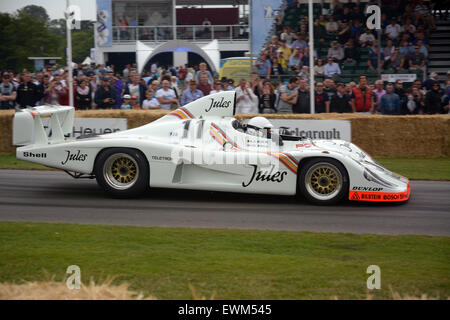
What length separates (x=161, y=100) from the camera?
15.0 metres

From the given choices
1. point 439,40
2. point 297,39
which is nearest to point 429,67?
point 439,40

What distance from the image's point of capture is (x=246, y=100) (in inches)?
609

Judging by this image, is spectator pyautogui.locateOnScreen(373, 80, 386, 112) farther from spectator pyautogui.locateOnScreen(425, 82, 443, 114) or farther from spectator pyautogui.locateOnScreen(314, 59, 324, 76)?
spectator pyautogui.locateOnScreen(314, 59, 324, 76)

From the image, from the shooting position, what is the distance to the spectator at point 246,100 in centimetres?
1543

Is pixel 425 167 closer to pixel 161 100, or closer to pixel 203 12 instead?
pixel 161 100

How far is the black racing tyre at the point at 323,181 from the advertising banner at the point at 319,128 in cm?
435

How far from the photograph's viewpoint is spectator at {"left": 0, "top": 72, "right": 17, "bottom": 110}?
16.2 meters

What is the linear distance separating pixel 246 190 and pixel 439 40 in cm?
1849

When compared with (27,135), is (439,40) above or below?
above

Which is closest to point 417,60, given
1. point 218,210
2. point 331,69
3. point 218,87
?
point 331,69

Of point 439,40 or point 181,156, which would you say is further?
point 439,40

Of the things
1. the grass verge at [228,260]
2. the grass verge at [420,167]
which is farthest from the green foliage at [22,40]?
the grass verge at [228,260]

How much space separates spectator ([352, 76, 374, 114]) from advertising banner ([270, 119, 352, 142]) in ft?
7.69

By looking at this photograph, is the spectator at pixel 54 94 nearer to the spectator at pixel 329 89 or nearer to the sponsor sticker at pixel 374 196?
the spectator at pixel 329 89
